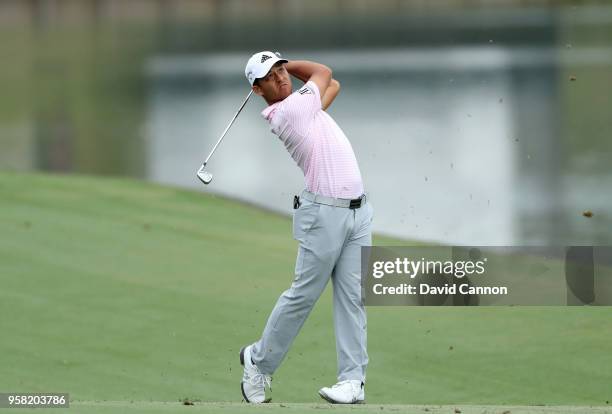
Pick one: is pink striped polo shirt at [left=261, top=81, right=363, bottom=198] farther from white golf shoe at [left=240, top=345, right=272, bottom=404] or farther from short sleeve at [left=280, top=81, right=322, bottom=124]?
white golf shoe at [left=240, top=345, right=272, bottom=404]

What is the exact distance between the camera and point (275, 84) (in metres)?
5.14

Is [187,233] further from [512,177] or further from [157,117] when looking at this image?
[157,117]

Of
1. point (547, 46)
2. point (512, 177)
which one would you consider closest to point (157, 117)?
point (512, 177)

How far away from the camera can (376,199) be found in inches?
537

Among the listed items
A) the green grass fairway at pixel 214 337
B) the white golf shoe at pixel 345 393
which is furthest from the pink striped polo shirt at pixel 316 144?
the green grass fairway at pixel 214 337

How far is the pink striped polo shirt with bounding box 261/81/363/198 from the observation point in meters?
5.05

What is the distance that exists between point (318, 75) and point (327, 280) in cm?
85

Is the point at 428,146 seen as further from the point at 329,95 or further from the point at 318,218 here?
the point at 318,218

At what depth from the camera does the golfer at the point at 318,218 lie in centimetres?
508

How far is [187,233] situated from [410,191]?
15.1 feet

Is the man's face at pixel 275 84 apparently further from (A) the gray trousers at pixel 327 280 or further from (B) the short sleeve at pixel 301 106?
(A) the gray trousers at pixel 327 280

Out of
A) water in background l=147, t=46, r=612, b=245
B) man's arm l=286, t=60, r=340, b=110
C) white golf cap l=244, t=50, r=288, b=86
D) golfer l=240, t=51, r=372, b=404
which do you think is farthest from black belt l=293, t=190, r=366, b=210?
water in background l=147, t=46, r=612, b=245
